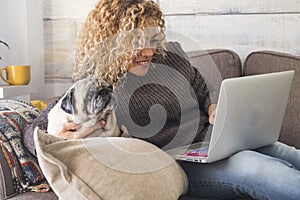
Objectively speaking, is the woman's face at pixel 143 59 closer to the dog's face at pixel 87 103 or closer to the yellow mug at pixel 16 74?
the dog's face at pixel 87 103

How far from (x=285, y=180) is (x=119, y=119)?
1.66 ft

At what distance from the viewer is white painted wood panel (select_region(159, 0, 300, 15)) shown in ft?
6.92

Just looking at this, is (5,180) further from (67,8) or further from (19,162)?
(67,8)

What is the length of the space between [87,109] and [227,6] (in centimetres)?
106

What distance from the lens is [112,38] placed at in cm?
157

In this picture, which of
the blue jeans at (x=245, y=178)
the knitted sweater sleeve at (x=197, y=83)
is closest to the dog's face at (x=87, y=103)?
the blue jeans at (x=245, y=178)

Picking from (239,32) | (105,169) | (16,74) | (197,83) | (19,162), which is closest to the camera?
(105,169)

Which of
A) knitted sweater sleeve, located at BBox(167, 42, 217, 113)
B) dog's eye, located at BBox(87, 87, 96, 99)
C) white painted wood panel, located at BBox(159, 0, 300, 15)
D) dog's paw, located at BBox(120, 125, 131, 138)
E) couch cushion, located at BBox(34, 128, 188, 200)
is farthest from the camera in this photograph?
white painted wood panel, located at BBox(159, 0, 300, 15)

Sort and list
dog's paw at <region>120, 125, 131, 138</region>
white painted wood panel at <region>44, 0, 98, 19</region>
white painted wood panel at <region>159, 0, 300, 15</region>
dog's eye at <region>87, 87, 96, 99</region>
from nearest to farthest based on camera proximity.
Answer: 1. dog's eye at <region>87, 87, 96, 99</region>
2. dog's paw at <region>120, 125, 131, 138</region>
3. white painted wood panel at <region>159, 0, 300, 15</region>
4. white painted wood panel at <region>44, 0, 98, 19</region>

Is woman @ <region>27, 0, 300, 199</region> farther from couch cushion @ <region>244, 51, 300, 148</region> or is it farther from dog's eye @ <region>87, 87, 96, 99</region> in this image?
couch cushion @ <region>244, 51, 300, 148</region>

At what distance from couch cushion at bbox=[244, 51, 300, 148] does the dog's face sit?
765 mm

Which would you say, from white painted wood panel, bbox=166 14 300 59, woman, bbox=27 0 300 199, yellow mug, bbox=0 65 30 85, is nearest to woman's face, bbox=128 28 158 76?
woman, bbox=27 0 300 199

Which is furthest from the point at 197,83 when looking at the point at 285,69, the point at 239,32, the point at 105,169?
the point at 105,169

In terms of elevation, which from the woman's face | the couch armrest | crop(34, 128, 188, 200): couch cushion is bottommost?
the couch armrest
